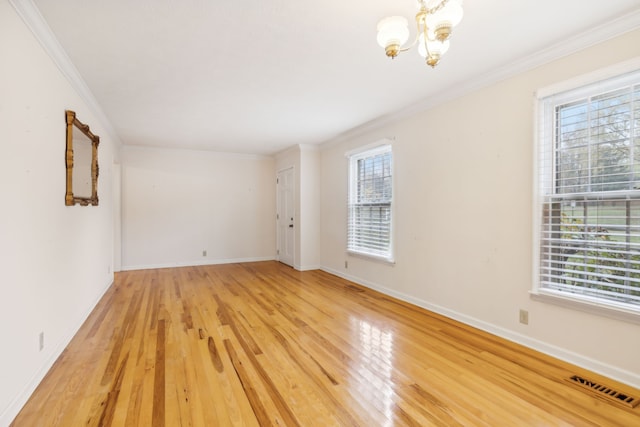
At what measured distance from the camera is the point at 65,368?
7.68ft

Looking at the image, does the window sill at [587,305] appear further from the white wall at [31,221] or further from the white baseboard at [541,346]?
the white wall at [31,221]

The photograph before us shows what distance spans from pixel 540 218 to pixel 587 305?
704 mm

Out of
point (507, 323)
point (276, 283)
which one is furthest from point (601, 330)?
point (276, 283)

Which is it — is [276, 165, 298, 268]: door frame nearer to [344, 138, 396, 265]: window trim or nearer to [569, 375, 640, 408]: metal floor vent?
[344, 138, 396, 265]: window trim

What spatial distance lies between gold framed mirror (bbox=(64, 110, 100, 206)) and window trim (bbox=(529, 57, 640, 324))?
3.93 m

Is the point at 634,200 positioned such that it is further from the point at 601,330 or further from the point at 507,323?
the point at 507,323

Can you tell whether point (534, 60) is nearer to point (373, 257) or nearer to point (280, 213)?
point (373, 257)

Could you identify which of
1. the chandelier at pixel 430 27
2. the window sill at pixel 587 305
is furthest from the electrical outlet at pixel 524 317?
the chandelier at pixel 430 27

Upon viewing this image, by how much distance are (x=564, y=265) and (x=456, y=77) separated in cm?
188

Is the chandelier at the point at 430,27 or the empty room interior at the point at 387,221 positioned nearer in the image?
the chandelier at the point at 430,27

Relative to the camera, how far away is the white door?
6512 mm

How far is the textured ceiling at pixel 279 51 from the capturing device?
1989 millimetres

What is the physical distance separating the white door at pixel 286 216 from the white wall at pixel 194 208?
33 centimetres

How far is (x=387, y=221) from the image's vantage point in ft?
14.5
